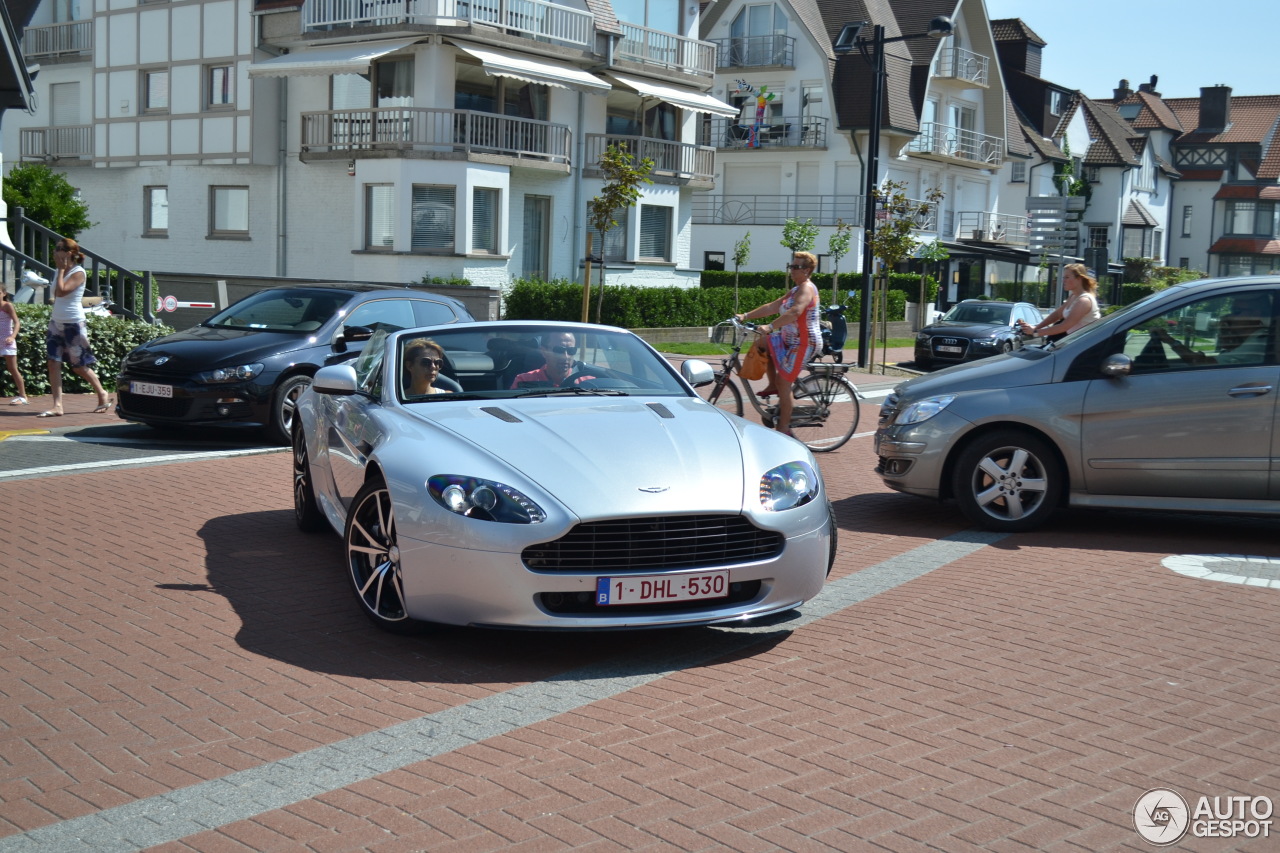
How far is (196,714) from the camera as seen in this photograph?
5039mm

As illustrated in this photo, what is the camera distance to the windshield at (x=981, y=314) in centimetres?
3003

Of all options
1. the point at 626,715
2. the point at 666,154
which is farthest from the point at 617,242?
the point at 626,715

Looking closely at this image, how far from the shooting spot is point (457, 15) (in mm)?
33094

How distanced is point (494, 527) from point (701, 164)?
36.8 m

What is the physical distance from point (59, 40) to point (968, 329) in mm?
28108

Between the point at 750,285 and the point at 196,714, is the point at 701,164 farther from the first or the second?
the point at 196,714

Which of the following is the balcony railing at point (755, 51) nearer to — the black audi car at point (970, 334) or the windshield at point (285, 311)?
the black audi car at point (970, 334)

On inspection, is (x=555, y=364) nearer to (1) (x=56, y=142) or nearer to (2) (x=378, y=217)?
(2) (x=378, y=217)

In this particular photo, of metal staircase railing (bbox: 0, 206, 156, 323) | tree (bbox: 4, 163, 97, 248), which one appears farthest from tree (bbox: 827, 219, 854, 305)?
metal staircase railing (bbox: 0, 206, 156, 323)

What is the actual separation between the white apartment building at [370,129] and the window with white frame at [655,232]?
0.06 metres

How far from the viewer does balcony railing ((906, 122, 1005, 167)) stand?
170ft

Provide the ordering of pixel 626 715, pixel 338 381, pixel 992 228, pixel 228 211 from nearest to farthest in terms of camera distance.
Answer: pixel 626 715
pixel 338 381
pixel 228 211
pixel 992 228

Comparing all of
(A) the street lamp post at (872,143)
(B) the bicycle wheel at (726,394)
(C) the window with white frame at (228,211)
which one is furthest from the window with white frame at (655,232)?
(B) the bicycle wheel at (726,394)

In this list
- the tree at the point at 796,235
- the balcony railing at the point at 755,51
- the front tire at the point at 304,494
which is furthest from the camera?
the balcony railing at the point at 755,51
